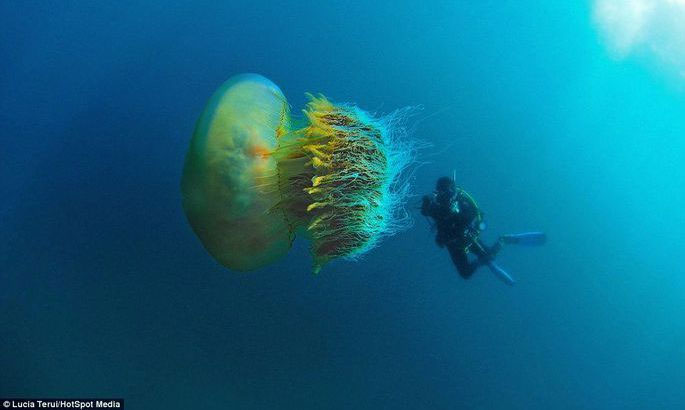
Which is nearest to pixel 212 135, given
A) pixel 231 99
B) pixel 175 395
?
pixel 231 99

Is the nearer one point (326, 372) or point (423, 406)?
point (326, 372)

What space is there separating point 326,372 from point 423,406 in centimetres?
242

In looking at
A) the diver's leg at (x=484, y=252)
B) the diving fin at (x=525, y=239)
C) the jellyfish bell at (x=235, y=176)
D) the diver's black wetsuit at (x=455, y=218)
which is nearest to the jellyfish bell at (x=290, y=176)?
the jellyfish bell at (x=235, y=176)

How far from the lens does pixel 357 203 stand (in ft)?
8.71

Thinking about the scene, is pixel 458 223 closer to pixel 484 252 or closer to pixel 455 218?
pixel 455 218

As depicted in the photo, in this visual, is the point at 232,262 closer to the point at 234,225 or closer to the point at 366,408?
the point at 234,225
